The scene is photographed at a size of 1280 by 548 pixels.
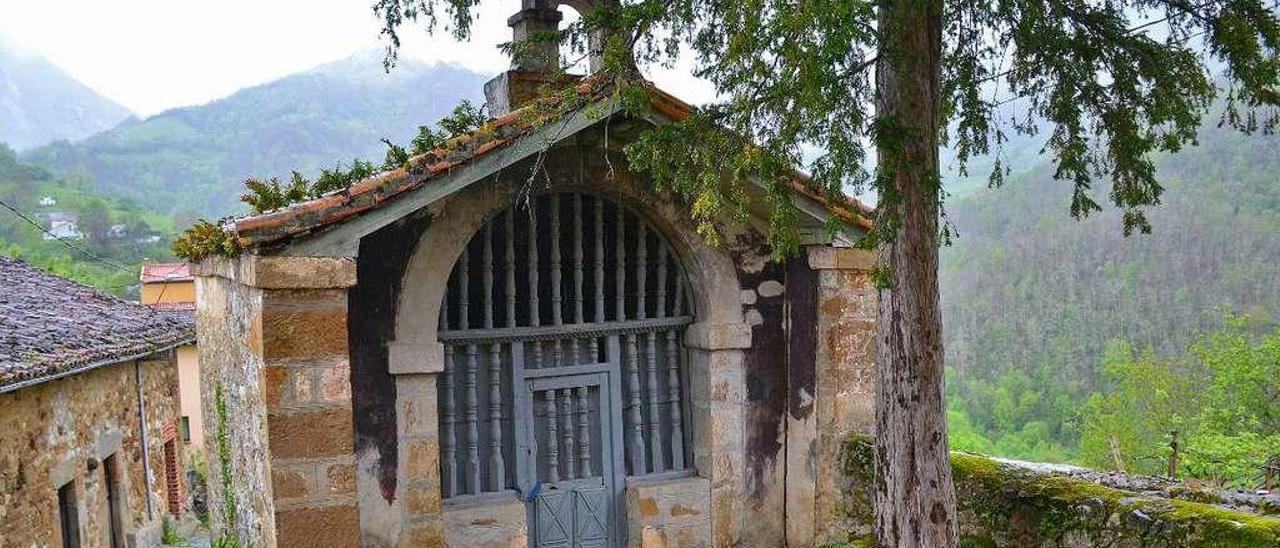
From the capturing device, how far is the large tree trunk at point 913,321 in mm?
4336

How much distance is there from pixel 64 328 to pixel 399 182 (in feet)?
23.0

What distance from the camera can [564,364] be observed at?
5.86 metres

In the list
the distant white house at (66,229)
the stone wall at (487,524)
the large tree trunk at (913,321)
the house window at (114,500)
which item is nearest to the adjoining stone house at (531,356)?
the stone wall at (487,524)

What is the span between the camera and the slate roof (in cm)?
801

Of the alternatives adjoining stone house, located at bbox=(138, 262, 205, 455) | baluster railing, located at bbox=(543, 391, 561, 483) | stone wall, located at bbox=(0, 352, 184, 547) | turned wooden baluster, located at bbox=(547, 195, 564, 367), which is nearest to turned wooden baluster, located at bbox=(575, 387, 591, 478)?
baluster railing, located at bbox=(543, 391, 561, 483)

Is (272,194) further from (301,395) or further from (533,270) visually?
(533,270)

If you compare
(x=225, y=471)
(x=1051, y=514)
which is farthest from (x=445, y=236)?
(x=1051, y=514)

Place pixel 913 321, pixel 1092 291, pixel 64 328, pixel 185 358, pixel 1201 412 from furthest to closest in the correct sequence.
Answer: pixel 1092 291 → pixel 1201 412 → pixel 185 358 → pixel 64 328 → pixel 913 321

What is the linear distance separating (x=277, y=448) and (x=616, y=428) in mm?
1998

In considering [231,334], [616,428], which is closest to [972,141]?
[616,428]

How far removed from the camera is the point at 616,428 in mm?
5949

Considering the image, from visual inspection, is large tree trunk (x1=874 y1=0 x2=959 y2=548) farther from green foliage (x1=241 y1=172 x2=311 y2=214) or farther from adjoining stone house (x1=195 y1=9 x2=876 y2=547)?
green foliage (x1=241 y1=172 x2=311 y2=214)

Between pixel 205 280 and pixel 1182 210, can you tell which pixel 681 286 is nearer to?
pixel 205 280

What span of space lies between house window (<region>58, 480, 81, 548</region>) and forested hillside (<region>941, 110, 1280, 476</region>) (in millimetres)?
25426
